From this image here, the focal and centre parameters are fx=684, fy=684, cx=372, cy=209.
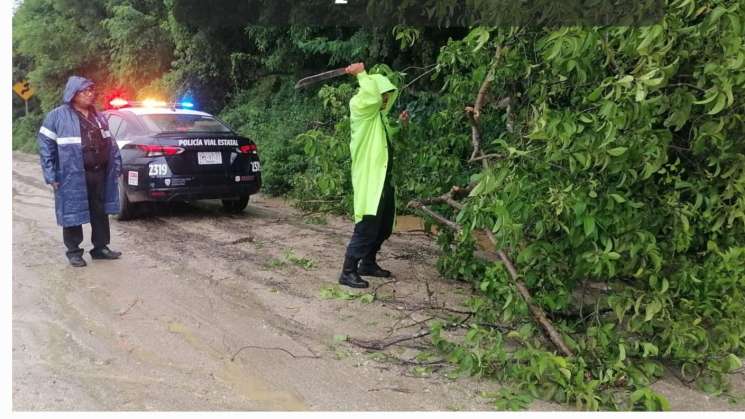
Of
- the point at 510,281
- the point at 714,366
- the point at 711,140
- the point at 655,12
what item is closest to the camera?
the point at 655,12

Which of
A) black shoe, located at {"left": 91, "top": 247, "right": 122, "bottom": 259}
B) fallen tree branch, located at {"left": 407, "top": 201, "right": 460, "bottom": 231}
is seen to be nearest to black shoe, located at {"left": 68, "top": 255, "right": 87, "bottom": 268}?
black shoe, located at {"left": 91, "top": 247, "right": 122, "bottom": 259}

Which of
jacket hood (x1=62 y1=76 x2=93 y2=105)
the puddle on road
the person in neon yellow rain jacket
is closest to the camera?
the puddle on road

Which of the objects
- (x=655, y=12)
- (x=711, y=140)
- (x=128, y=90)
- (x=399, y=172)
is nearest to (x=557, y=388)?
(x=711, y=140)

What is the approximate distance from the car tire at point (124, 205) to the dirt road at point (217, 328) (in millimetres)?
608

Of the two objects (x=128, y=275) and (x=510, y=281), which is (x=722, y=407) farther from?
(x=128, y=275)

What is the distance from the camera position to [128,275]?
600 centimetres

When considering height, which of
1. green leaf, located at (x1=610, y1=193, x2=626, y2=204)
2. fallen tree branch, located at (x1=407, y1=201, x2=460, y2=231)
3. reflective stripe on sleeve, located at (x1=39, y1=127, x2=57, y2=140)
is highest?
reflective stripe on sleeve, located at (x1=39, y1=127, x2=57, y2=140)

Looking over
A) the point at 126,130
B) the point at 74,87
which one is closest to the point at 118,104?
the point at 126,130

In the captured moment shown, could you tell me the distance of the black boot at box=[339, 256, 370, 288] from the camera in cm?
564

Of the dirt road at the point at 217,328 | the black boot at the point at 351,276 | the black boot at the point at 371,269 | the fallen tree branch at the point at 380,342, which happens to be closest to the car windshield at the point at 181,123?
the dirt road at the point at 217,328

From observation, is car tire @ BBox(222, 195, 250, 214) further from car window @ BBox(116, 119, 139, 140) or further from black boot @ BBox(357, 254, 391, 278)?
black boot @ BBox(357, 254, 391, 278)

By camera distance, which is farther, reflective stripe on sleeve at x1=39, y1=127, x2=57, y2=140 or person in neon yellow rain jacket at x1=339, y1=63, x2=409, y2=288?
reflective stripe on sleeve at x1=39, y1=127, x2=57, y2=140

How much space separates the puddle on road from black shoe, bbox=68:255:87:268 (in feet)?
7.88

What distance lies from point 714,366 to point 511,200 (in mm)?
1543
